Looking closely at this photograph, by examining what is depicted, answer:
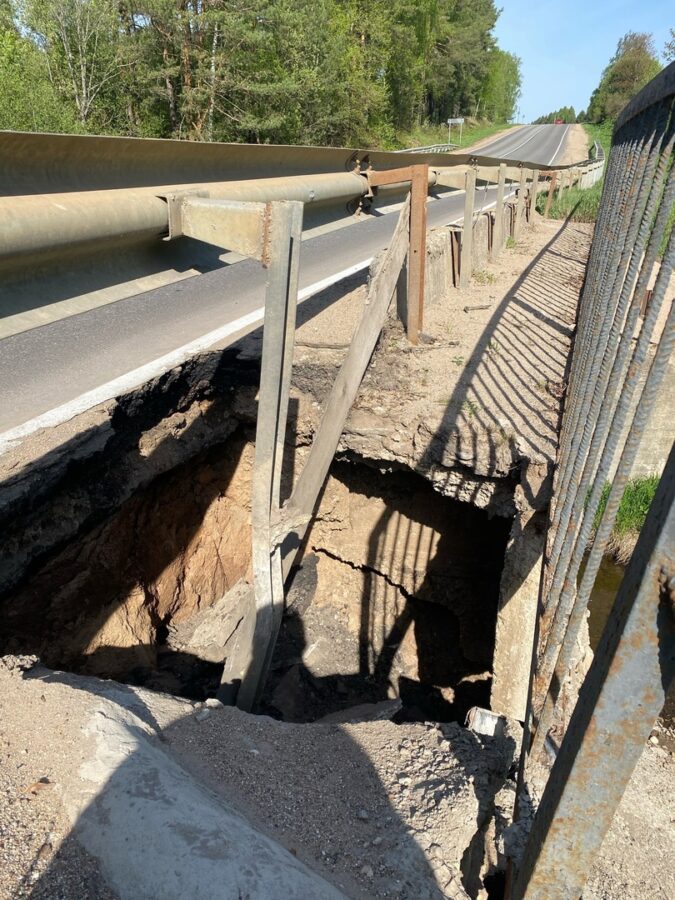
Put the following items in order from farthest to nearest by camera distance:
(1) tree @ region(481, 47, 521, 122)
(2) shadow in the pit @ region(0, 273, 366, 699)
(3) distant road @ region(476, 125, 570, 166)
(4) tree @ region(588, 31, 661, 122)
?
(1) tree @ region(481, 47, 521, 122) < (4) tree @ region(588, 31, 661, 122) < (3) distant road @ region(476, 125, 570, 166) < (2) shadow in the pit @ region(0, 273, 366, 699)

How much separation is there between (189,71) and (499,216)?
14412 millimetres

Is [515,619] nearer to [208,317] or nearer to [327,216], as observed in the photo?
[327,216]

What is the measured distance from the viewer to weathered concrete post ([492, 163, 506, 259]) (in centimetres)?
854

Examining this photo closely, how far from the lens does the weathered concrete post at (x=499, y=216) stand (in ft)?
28.0

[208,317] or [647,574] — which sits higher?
[647,574]

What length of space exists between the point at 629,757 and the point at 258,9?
23.7 metres

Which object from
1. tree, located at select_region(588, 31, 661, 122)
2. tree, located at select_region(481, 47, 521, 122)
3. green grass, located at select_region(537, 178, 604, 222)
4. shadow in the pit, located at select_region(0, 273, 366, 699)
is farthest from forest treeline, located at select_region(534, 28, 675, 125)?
shadow in the pit, located at select_region(0, 273, 366, 699)

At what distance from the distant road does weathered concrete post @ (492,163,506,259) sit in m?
27.4

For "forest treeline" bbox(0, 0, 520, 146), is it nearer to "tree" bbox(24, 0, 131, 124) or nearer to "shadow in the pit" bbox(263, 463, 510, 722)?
"tree" bbox(24, 0, 131, 124)

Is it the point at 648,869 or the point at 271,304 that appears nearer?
the point at 648,869

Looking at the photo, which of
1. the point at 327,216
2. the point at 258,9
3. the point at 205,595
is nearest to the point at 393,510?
the point at 205,595

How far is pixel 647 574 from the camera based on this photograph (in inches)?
35.4

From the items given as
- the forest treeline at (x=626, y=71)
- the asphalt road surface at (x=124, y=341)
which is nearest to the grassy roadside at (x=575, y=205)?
the asphalt road surface at (x=124, y=341)

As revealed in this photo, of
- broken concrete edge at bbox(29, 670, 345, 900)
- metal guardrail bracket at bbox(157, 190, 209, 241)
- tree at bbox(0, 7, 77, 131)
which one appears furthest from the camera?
tree at bbox(0, 7, 77, 131)
